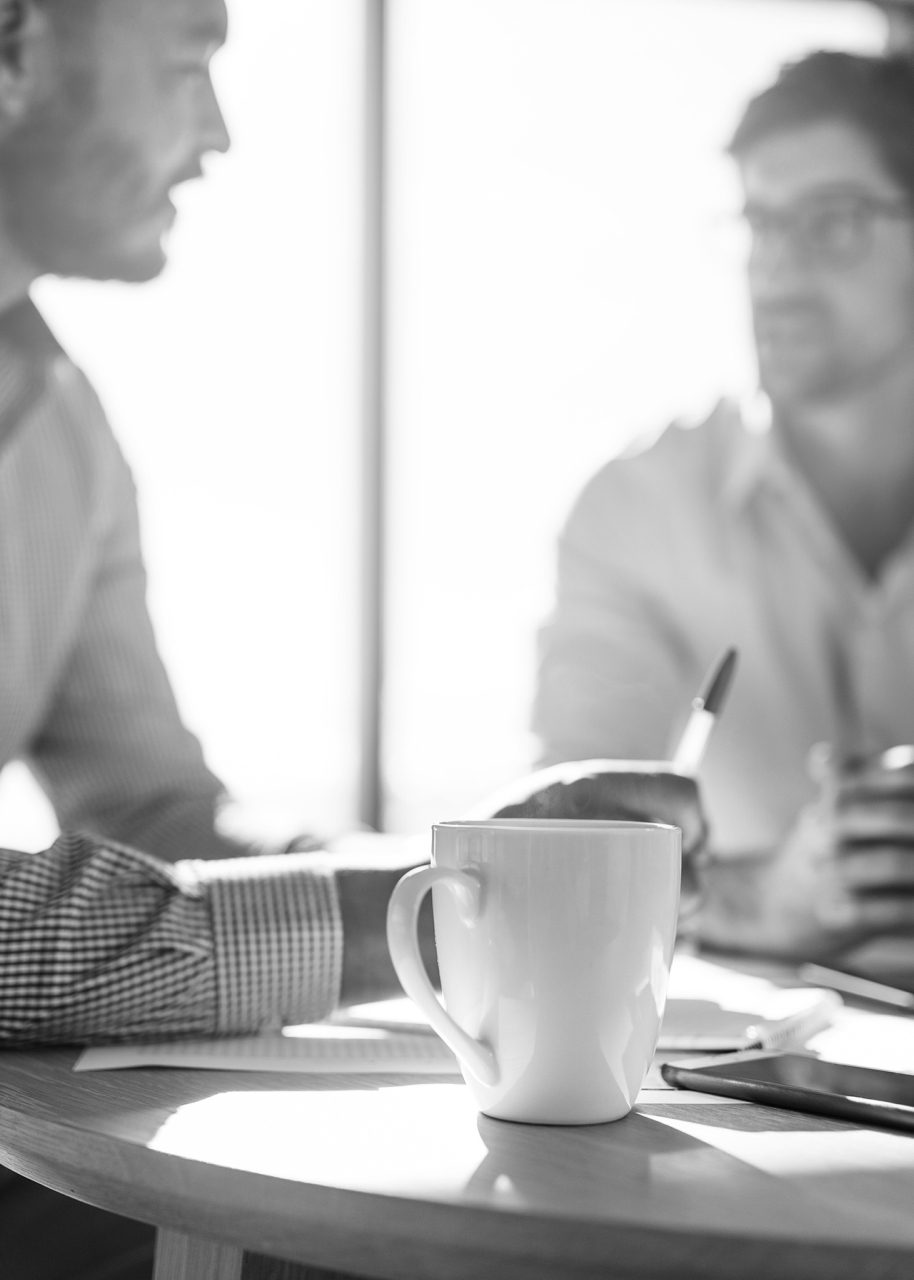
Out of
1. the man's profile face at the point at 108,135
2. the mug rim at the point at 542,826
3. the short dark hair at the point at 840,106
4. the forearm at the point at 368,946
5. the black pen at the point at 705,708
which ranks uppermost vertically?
the short dark hair at the point at 840,106

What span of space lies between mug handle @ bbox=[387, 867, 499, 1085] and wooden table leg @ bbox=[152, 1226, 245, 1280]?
0.37 feet

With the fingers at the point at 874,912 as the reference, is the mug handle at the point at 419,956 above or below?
above

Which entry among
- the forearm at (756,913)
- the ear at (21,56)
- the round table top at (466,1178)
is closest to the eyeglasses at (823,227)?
the forearm at (756,913)

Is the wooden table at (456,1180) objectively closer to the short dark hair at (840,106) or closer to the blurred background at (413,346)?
the blurred background at (413,346)

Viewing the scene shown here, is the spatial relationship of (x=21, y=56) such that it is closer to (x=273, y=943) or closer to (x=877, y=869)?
(x=273, y=943)

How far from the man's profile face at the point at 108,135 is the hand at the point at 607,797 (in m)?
0.84

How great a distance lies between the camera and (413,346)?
170cm

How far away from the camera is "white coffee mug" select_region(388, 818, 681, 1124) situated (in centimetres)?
48

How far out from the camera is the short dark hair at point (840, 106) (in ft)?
5.67

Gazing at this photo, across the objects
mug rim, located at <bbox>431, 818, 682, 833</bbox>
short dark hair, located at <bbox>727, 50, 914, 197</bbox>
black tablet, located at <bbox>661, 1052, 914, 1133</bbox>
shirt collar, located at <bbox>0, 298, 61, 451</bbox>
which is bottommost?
black tablet, located at <bbox>661, 1052, 914, 1133</bbox>

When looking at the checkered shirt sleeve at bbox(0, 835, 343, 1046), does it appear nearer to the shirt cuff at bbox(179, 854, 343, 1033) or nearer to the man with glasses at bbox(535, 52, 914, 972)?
the shirt cuff at bbox(179, 854, 343, 1033)

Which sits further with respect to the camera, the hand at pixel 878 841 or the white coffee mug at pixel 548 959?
the hand at pixel 878 841

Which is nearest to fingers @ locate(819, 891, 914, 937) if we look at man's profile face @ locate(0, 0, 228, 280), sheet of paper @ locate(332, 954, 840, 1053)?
sheet of paper @ locate(332, 954, 840, 1053)

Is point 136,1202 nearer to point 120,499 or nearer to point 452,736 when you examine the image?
point 120,499
